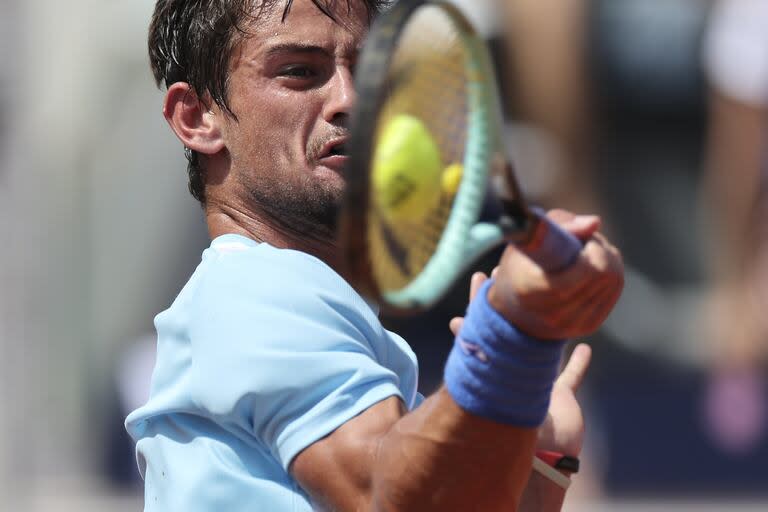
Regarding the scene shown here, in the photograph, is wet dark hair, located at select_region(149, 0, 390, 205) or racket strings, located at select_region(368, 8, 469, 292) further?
wet dark hair, located at select_region(149, 0, 390, 205)

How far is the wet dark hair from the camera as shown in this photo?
3.20 meters

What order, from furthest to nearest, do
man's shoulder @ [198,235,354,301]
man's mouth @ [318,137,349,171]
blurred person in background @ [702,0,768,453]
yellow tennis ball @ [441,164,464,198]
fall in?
blurred person in background @ [702,0,768,453] → man's mouth @ [318,137,349,171] → man's shoulder @ [198,235,354,301] → yellow tennis ball @ [441,164,464,198]

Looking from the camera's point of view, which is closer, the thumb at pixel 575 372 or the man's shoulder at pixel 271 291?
the man's shoulder at pixel 271 291

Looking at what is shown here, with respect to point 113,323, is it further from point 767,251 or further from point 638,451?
point 767,251

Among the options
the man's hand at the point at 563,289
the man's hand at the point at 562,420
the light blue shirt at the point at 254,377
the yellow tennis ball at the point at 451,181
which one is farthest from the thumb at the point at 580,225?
the man's hand at the point at 562,420

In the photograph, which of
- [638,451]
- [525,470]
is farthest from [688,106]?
[525,470]

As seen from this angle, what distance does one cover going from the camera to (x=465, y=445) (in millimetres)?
2400

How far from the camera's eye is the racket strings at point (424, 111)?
2.29 meters

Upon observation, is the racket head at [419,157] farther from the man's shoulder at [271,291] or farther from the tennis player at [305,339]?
the man's shoulder at [271,291]

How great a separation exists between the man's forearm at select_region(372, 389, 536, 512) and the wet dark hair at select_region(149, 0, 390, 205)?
1.03 m

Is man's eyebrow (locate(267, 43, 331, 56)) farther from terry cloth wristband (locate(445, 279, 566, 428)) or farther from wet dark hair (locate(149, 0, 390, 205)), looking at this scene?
terry cloth wristband (locate(445, 279, 566, 428))

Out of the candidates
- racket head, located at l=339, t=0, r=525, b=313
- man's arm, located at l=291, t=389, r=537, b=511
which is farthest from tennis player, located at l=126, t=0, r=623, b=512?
racket head, located at l=339, t=0, r=525, b=313

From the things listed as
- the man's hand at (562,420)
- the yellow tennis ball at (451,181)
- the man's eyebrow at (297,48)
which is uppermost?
the yellow tennis ball at (451,181)

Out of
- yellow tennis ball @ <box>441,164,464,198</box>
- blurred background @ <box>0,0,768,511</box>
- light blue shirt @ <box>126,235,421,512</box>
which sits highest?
yellow tennis ball @ <box>441,164,464,198</box>
